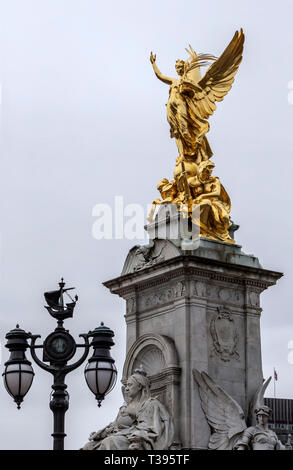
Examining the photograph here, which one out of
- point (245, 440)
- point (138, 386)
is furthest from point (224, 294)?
point (245, 440)

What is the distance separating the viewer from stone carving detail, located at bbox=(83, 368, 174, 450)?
82.9 feet

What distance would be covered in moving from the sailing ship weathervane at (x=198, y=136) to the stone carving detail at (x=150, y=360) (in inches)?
108

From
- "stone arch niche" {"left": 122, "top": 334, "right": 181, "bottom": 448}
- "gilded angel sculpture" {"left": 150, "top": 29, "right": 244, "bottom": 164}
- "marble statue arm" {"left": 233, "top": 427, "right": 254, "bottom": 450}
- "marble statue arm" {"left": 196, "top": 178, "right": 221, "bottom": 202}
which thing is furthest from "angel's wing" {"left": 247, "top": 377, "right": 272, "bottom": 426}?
"gilded angel sculpture" {"left": 150, "top": 29, "right": 244, "bottom": 164}

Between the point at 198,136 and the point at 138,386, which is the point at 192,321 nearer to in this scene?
the point at 138,386

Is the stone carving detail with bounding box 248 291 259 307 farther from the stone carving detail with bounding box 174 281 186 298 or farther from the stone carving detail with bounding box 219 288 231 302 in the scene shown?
the stone carving detail with bounding box 174 281 186 298

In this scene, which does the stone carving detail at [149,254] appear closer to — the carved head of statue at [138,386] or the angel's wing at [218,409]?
the carved head of statue at [138,386]

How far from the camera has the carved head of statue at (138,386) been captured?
26297mm

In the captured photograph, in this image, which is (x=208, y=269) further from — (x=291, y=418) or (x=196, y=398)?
(x=291, y=418)

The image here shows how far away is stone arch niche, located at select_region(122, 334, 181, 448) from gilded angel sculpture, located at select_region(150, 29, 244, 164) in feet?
14.3

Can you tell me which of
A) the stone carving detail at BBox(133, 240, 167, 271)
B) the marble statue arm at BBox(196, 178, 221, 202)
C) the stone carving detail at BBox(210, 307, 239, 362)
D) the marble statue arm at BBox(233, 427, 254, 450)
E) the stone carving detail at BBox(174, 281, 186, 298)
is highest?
the marble statue arm at BBox(196, 178, 221, 202)

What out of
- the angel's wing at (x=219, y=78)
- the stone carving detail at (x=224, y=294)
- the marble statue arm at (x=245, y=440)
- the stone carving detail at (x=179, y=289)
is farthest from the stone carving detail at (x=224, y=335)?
the angel's wing at (x=219, y=78)

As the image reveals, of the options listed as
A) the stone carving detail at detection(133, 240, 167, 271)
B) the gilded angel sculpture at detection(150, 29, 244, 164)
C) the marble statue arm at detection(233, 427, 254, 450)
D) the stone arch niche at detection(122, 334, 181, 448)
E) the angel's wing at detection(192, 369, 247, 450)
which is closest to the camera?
the marble statue arm at detection(233, 427, 254, 450)

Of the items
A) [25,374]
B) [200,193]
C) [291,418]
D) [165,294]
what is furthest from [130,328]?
[291,418]

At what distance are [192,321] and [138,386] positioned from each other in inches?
69.1
